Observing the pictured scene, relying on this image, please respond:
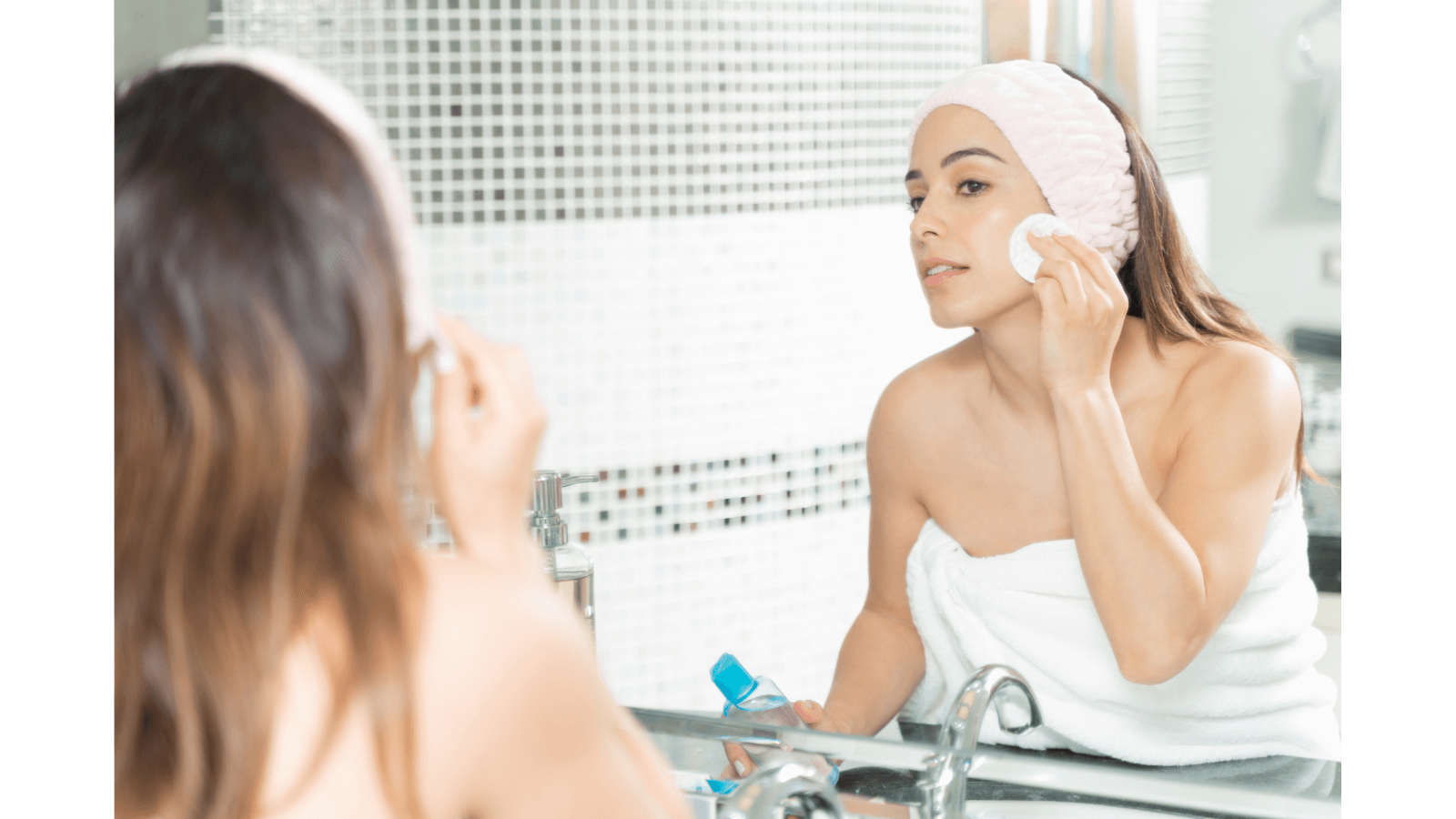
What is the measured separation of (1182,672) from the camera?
2.91 feet

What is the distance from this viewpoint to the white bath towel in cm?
87

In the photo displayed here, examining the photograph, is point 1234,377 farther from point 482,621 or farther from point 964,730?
point 482,621

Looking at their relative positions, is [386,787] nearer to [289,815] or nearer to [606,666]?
[289,815]

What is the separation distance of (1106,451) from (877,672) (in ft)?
0.87

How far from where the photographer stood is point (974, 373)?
3.04ft

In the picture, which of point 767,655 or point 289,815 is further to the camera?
point 767,655

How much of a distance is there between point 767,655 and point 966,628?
168 mm

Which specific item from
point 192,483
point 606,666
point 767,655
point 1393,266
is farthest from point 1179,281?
point 192,483

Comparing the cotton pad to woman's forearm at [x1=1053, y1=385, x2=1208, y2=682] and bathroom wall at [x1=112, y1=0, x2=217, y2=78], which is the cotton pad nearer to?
woman's forearm at [x1=1053, y1=385, x2=1208, y2=682]

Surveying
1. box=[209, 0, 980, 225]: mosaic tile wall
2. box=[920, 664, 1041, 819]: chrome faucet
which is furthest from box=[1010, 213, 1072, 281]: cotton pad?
box=[920, 664, 1041, 819]: chrome faucet

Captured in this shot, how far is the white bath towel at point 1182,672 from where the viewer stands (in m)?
0.87

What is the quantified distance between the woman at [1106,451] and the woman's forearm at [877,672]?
1.8 inches

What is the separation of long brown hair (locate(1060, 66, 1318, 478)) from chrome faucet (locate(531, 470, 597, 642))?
1.44ft

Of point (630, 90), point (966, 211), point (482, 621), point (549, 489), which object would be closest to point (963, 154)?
point (966, 211)
